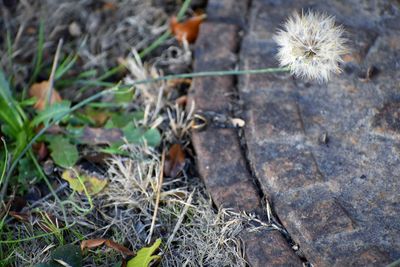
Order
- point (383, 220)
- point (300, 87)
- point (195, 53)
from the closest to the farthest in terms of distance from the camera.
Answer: point (383, 220)
point (300, 87)
point (195, 53)

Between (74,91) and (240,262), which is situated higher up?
(74,91)

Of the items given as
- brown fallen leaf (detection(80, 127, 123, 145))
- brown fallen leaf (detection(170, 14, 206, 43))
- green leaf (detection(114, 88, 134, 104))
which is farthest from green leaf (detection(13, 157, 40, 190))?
brown fallen leaf (detection(170, 14, 206, 43))

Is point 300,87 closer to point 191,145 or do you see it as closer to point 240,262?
point 191,145

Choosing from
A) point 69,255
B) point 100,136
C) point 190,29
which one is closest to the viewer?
point 69,255

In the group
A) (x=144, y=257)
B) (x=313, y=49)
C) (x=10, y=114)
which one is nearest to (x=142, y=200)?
(x=144, y=257)

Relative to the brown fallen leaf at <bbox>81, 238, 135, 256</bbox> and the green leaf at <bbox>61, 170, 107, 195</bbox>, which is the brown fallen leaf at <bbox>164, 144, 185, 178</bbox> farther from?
the brown fallen leaf at <bbox>81, 238, 135, 256</bbox>

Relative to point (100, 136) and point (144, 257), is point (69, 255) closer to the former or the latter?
point (144, 257)

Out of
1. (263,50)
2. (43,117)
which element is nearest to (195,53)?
(263,50)

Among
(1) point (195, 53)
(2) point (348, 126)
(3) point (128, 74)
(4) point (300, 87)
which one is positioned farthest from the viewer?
(3) point (128, 74)
